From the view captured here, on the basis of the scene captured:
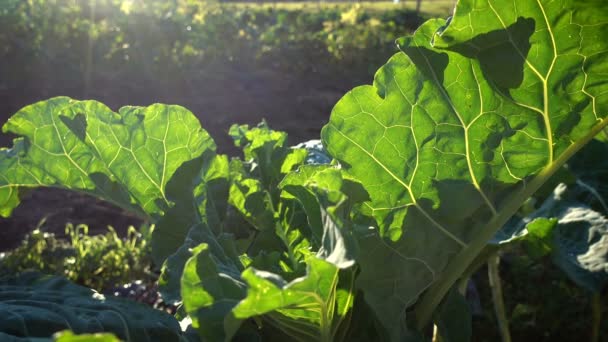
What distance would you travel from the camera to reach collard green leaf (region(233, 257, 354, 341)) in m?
0.92

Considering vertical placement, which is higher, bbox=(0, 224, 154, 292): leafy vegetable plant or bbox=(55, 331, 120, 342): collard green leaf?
bbox=(55, 331, 120, 342): collard green leaf

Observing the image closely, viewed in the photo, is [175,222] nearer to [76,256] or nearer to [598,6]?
[598,6]

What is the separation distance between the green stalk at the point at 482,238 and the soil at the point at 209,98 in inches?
135

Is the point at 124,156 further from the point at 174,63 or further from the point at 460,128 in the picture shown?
the point at 174,63

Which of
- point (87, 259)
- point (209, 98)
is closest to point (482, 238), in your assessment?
point (87, 259)

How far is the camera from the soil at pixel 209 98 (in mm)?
4637

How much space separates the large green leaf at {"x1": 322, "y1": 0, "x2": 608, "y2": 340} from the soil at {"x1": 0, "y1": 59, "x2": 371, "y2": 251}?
11.6ft

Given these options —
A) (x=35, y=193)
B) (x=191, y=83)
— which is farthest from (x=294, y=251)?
(x=191, y=83)

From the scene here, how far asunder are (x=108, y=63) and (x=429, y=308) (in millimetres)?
7184

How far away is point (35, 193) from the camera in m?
4.83

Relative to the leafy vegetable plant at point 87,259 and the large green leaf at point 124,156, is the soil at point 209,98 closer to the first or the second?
the leafy vegetable plant at point 87,259

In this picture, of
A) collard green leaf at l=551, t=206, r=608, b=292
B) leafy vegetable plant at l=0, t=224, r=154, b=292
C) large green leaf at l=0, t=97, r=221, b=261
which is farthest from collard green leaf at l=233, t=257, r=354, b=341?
leafy vegetable plant at l=0, t=224, r=154, b=292

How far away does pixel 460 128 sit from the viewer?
1.19 meters

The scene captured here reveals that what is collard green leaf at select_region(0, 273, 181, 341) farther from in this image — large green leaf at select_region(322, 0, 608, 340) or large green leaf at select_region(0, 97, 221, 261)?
large green leaf at select_region(322, 0, 608, 340)
